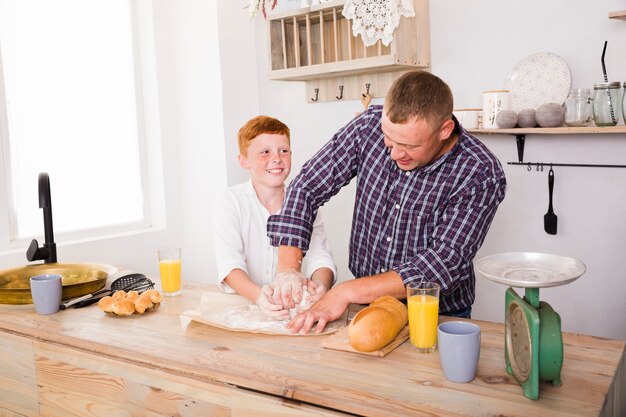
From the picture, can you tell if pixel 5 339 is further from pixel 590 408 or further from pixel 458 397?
pixel 590 408

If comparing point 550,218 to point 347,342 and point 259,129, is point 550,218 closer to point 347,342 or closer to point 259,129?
point 259,129

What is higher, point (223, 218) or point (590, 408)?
point (223, 218)

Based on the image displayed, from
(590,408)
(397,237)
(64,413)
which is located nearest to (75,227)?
(64,413)

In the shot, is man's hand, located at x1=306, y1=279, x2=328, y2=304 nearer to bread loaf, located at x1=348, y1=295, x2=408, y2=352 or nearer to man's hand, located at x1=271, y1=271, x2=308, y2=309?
man's hand, located at x1=271, y1=271, x2=308, y2=309

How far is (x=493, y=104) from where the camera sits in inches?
113

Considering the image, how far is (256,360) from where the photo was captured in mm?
1541

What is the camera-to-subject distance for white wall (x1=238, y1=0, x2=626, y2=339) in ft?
9.00

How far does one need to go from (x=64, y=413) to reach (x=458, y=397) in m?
1.21

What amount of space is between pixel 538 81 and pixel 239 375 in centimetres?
212

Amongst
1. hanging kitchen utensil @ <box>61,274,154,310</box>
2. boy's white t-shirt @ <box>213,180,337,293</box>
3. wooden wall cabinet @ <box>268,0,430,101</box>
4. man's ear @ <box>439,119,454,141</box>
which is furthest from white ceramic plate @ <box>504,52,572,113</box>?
hanging kitchen utensil @ <box>61,274,154,310</box>

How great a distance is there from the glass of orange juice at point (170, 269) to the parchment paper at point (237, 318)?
0.25m

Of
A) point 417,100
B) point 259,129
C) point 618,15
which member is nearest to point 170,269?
point 259,129

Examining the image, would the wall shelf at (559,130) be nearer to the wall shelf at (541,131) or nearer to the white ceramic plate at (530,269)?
the wall shelf at (541,131)

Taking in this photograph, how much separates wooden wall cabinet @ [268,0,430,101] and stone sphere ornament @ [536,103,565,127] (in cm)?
74
